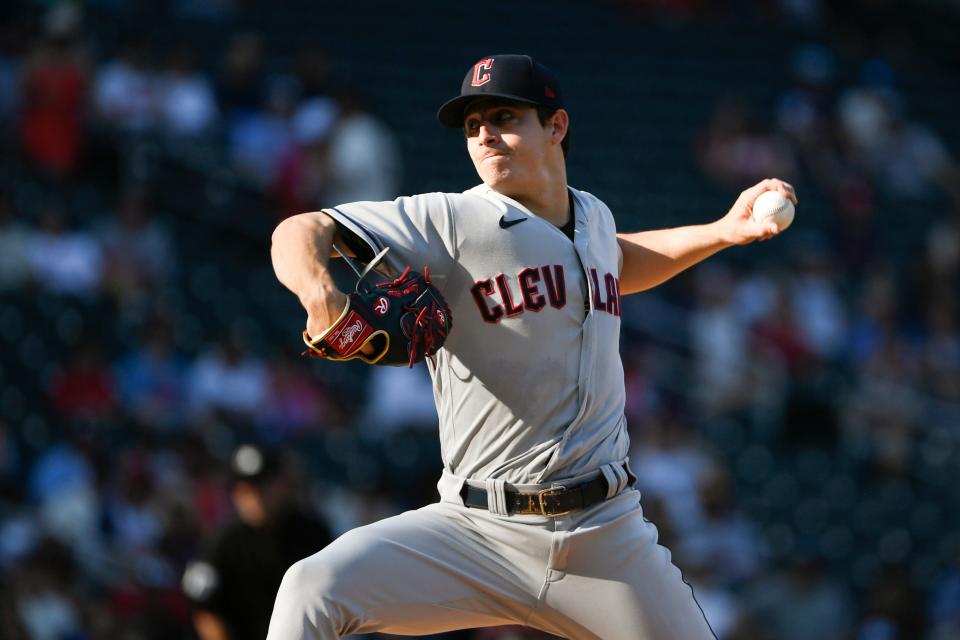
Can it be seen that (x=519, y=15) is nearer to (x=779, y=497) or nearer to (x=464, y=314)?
(x=779, y=497)

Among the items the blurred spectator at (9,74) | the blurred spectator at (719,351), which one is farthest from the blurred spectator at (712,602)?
the blurred spectator at (9,74)

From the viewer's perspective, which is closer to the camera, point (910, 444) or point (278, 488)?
point (278, 488)

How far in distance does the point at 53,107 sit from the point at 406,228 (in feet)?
23.3

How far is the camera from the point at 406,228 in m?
3.72

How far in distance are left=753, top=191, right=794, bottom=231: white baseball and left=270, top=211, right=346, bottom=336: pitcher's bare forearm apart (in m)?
1.23

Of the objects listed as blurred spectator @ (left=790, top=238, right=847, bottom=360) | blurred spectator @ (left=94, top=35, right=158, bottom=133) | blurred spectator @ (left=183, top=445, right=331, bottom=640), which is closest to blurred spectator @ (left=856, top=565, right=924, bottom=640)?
blurred spectator @ (left=790, top=238, right=847, bottom=360)

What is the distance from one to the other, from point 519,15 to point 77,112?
6356 millimetres

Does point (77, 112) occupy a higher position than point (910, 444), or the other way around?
point (77, 112)

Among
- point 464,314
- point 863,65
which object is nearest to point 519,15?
point 863,65

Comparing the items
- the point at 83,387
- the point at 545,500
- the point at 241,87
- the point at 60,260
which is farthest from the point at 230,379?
the point at 545,500

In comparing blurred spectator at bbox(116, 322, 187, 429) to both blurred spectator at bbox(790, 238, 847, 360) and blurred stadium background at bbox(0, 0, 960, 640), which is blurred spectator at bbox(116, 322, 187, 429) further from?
blurred spectator at bbox(790, 238, 847, 360)

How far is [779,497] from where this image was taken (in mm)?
10828

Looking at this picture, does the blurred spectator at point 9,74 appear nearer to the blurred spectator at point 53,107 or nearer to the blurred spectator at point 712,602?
the blurred spectator at point 53,107

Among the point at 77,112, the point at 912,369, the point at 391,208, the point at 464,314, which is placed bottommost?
the point at 912,369
